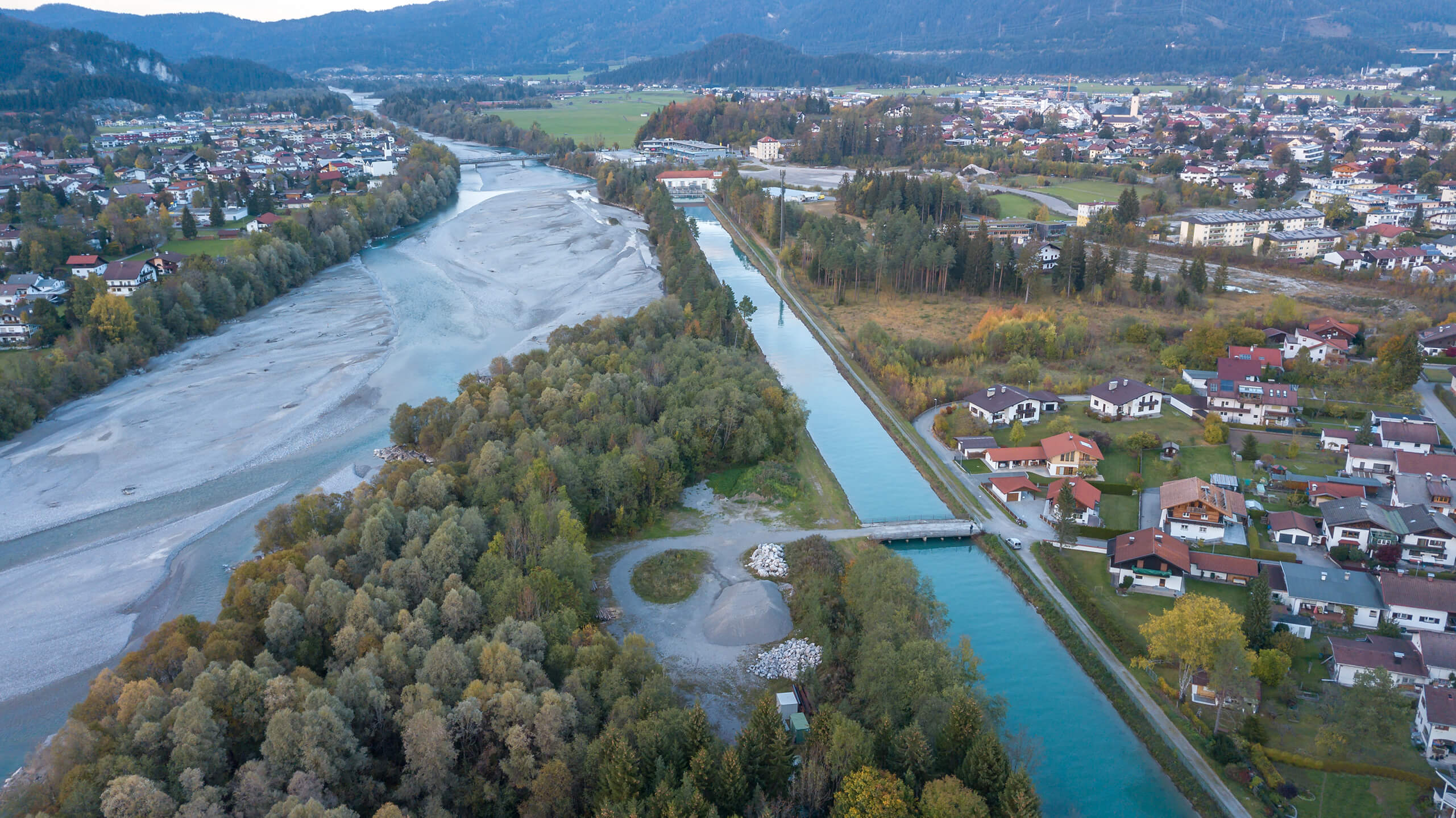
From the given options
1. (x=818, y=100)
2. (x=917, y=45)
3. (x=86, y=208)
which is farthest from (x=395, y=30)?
(x=86, y=208)

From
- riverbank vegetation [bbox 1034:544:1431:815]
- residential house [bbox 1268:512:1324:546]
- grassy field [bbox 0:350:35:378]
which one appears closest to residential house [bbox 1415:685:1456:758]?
riverbank vegetation [bbox 1034:544:1431:815]

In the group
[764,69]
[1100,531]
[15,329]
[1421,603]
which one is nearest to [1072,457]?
[1100,531]

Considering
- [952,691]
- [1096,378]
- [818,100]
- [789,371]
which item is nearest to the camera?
[952,691]

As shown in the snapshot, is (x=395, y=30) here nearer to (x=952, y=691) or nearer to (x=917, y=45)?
(x=917, y=45)

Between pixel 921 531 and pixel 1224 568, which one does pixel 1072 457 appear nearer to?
pixel 921 531

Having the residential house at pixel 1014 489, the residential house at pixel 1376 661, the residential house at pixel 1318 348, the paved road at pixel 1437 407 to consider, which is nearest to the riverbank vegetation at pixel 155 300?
the residential house at pixel 1014 489

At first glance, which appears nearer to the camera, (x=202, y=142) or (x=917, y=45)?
(x=202, y=142)

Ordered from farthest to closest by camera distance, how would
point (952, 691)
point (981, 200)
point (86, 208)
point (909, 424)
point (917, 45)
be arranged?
point (917, 45) → point (981, 200) → point (86, 208) → point (909, 424) → point (952, 691)

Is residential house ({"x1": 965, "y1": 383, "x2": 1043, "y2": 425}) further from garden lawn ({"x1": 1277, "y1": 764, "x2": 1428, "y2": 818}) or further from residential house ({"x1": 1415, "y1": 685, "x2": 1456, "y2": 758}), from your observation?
garden lawn ({"x1": 1277, "y1": 764, "x2": 1428, "y2": 818})
